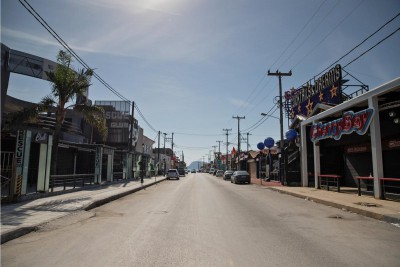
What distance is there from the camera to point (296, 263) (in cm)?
598

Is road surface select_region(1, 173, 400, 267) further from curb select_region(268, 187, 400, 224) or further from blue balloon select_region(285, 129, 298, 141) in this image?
blue balloon select_region(285, 129, 298, 141)

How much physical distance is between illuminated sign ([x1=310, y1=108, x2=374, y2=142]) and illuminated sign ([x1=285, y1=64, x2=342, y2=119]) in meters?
3.15

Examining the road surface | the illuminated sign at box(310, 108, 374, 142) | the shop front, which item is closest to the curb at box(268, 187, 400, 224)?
the road surface

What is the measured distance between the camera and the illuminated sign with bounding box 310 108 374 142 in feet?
58.8

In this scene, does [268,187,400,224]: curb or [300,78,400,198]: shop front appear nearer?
[268,187,400,224]: curb

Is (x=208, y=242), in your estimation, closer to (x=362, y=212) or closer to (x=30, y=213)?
(x=30, y=213)

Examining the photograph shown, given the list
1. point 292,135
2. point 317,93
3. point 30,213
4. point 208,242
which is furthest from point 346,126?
point 30,213

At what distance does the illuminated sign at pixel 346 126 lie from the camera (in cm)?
1792

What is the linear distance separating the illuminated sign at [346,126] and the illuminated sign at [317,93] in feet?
10.3

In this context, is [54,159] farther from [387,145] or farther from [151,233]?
[387,145]

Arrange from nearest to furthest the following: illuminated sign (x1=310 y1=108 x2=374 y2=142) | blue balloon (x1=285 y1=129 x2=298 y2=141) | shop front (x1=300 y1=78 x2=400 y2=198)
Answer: shop front (x1=300 y1=78 x2=400 y2=198) < illuminated sign (x1=310 y1=108 x2=374 y2=142) < blue balloon (x1=285 y1=129 x2=298 y2=141)

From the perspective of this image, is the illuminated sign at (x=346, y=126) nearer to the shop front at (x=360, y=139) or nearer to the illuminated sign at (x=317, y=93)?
the shop front at (x=360, y=139)

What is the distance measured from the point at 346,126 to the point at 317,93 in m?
10.0

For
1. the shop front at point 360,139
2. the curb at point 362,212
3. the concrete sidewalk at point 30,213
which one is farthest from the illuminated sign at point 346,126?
the concrete sidewalk at point 30,213
